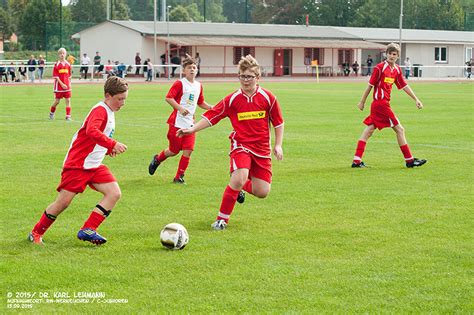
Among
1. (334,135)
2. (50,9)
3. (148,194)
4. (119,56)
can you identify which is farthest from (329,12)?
(148,194)

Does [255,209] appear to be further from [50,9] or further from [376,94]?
[50,9]

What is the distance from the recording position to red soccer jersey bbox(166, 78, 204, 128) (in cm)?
1286

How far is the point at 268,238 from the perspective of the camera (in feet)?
28.6

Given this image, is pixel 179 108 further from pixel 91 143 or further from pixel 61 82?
pixel 61 82

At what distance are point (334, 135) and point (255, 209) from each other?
9.80 m

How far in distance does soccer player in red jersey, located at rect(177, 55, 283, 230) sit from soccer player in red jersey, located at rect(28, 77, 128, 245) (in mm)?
1194

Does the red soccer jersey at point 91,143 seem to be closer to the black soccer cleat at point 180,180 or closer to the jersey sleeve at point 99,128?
the jersey sleeve at point 99,128

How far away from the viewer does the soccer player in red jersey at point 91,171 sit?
27.1 feet

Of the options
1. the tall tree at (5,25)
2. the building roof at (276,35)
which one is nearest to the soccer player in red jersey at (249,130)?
the building roof at (276,35)

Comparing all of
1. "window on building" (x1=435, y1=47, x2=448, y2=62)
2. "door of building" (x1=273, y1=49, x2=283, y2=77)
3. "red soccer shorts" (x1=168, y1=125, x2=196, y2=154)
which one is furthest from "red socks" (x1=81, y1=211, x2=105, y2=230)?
"window on building" (x1=435, y1=47, x2=448, y2=62)

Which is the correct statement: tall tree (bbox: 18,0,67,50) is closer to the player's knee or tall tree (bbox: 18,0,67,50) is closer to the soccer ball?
the player's knee

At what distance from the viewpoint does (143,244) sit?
8.41 meters

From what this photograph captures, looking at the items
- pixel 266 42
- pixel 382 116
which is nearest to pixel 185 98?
pixel 382 116

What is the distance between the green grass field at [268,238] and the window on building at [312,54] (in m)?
61.7
